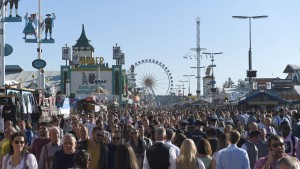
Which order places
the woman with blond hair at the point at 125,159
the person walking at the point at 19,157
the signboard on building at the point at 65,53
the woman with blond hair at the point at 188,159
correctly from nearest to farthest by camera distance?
1. the woman with blond hair at the point at 125,159
2. the woman with blond hair at the point at 188,159
3. the person walking at the point at 19,157
4. the signboard on building at the point at 65,53

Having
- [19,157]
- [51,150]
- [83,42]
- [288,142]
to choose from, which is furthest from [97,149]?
[83,42]

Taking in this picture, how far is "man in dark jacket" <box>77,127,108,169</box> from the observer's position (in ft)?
29.7

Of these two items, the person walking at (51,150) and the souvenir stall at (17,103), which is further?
the souvenir stall at (17,103)

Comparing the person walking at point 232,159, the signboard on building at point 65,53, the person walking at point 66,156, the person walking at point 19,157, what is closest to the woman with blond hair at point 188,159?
the person walking at point 232,159

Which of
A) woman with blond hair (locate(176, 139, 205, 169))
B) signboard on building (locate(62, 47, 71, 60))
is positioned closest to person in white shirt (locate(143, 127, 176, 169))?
woman with blond hair (locate(176, 139, 205, 169))

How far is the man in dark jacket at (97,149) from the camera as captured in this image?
29.7 ft

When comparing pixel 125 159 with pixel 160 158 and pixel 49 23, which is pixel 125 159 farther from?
pixel 49 23

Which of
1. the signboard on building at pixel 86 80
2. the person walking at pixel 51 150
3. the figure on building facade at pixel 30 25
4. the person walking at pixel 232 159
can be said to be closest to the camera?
the person walking at pixel 232 159

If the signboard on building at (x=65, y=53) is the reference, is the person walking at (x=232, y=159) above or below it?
below

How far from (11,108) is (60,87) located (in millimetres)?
76437

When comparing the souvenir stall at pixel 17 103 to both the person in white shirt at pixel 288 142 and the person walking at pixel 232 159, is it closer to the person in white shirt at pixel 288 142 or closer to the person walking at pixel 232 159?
the person in white shirt at pixel 288 142

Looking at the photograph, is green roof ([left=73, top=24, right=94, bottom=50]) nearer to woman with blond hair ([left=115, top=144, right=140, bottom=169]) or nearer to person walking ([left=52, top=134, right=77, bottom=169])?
person walking ([left=52, top=134, right=77, bottom=169])

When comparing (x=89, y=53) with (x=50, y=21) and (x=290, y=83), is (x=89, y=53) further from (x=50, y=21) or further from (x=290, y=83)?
(x=50, y=21)

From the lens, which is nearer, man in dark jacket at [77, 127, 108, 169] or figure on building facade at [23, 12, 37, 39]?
man in dark jacket at [77, 127, 108, 169]
